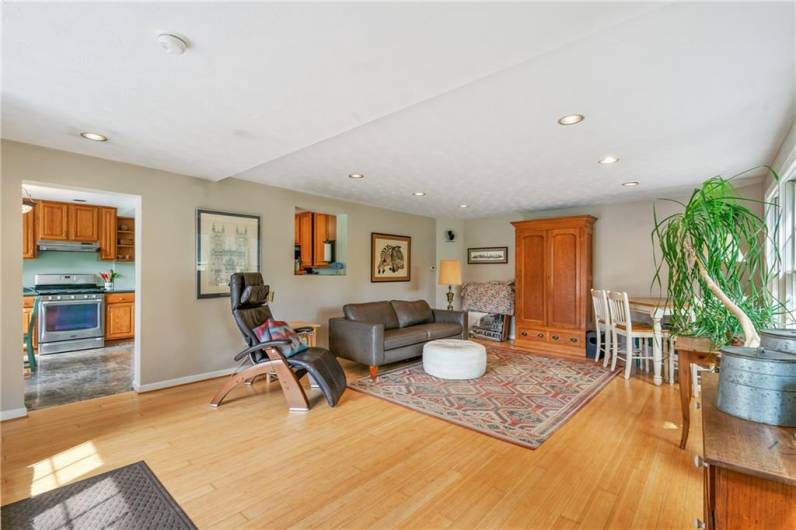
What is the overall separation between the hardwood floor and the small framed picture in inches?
144

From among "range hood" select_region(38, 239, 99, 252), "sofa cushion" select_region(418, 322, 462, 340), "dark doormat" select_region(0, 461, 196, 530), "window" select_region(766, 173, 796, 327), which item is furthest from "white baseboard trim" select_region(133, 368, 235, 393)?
"window" select_region(766, 173, 796, 327)

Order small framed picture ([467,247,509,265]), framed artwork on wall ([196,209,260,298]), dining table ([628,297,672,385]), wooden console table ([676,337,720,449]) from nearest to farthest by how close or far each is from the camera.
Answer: wooden console table ([676,337,720,449]) < dining table ([628,297,672,385]) < framed artwork on wall ([196,209,260,298]) < small framed picture ([467,247,509,265])

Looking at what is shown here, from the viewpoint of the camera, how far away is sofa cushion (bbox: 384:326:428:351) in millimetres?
4176

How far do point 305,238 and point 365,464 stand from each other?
Answer: 459cm

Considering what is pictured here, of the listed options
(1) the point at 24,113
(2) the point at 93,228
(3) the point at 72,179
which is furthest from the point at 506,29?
(2) the point at 93,228

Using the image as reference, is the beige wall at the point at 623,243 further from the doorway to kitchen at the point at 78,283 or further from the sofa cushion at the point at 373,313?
the doorway to kitchen at the point at 78,283

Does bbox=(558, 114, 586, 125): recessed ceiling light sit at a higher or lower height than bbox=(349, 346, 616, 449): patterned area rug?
higher

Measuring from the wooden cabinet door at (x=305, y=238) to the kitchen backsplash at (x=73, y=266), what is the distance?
3.13 metres

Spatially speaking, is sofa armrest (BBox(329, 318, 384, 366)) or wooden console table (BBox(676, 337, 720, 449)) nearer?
wooden console table (BBox(676, 337, 720, 449))

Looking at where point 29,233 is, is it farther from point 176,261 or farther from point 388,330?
point 388,330

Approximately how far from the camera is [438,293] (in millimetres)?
7133

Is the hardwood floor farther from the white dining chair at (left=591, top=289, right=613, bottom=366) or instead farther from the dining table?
the white dining chair at (left=591, top=289, right=613, bottom=366)

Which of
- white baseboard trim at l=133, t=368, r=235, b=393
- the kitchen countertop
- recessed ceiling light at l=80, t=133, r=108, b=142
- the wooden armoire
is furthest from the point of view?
the wooden armoire

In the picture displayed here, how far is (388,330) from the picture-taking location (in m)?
4.74
